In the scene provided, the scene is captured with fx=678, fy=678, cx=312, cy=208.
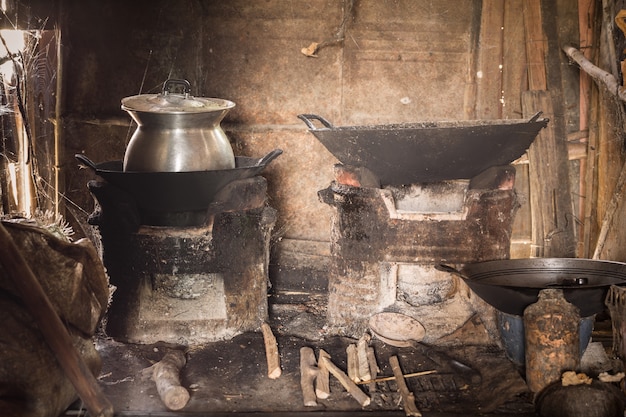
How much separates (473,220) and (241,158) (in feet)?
5.50

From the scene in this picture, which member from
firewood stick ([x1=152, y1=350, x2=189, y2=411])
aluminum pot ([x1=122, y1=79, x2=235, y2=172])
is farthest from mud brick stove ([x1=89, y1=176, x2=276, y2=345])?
Result: firewood stick ([x1=152, y1=350, x2=189, y2=411])

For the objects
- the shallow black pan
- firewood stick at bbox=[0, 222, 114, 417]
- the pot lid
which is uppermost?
the pot lid

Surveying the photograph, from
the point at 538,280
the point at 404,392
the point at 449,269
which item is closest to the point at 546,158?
the point at 538,280

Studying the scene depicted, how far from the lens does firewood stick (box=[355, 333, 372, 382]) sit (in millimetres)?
3699

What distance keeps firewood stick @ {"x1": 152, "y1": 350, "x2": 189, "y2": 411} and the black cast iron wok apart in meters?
1.57

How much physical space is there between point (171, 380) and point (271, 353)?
68cm

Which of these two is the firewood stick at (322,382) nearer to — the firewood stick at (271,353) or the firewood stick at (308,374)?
the firewood stick at (308,374)

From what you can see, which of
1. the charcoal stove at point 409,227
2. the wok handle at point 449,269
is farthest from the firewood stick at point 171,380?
the wok handle at point 449,269

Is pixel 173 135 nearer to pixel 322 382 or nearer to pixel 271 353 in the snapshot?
pixel 271 353

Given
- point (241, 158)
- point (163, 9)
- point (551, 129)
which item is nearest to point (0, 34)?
point (163, 9)

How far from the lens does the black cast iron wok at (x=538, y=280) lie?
136 inches

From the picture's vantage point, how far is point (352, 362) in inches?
153

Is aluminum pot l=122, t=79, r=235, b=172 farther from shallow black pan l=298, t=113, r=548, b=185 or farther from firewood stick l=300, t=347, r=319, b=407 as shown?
firewood stick l=300, t=347, r=319, b=407

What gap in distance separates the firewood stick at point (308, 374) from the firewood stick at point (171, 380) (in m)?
0.61
